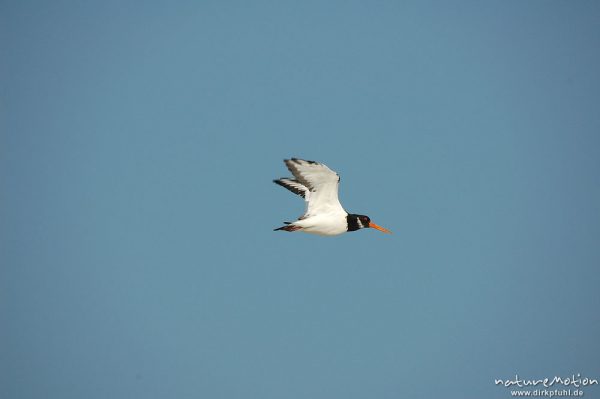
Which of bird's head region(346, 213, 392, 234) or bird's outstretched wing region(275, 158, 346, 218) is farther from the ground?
bird's outstretched wing region(275, 158, 346, 218)

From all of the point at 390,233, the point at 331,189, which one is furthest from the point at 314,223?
the point at 390,233

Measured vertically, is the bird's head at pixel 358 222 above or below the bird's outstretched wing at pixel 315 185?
below

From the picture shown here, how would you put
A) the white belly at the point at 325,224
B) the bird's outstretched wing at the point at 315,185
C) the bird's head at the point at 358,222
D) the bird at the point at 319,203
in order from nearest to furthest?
the bird's outstretched wing at the point at 315,185 < the bird at the point at 319,203 < the white belly at the point at 325,224 < the bird's head at the point at 358,222

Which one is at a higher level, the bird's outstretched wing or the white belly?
the bird's outstretched wing

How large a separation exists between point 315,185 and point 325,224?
3.89ft

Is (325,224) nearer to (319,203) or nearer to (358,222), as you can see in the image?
(319,203)

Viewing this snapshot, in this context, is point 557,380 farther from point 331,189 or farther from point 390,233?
point 331,189

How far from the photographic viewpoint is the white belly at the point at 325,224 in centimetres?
2347

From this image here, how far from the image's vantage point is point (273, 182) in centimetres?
2520

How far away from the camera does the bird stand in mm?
22781

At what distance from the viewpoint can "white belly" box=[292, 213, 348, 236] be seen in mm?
23469

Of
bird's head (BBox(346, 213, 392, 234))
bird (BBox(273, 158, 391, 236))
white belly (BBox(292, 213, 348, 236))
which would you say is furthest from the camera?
bird's head (BBox(346, 213, 392, 234))

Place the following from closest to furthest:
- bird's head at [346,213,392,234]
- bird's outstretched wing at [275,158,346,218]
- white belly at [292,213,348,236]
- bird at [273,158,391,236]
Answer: bird's outstretched wing at [275,158,346,218], bird at [273,158,391,236], white belly at [292,213,348,236], bird's head at [346,213,392,234]

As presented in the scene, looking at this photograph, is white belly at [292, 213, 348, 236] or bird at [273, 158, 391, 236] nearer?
bird at [273, 158, 391, 236]
